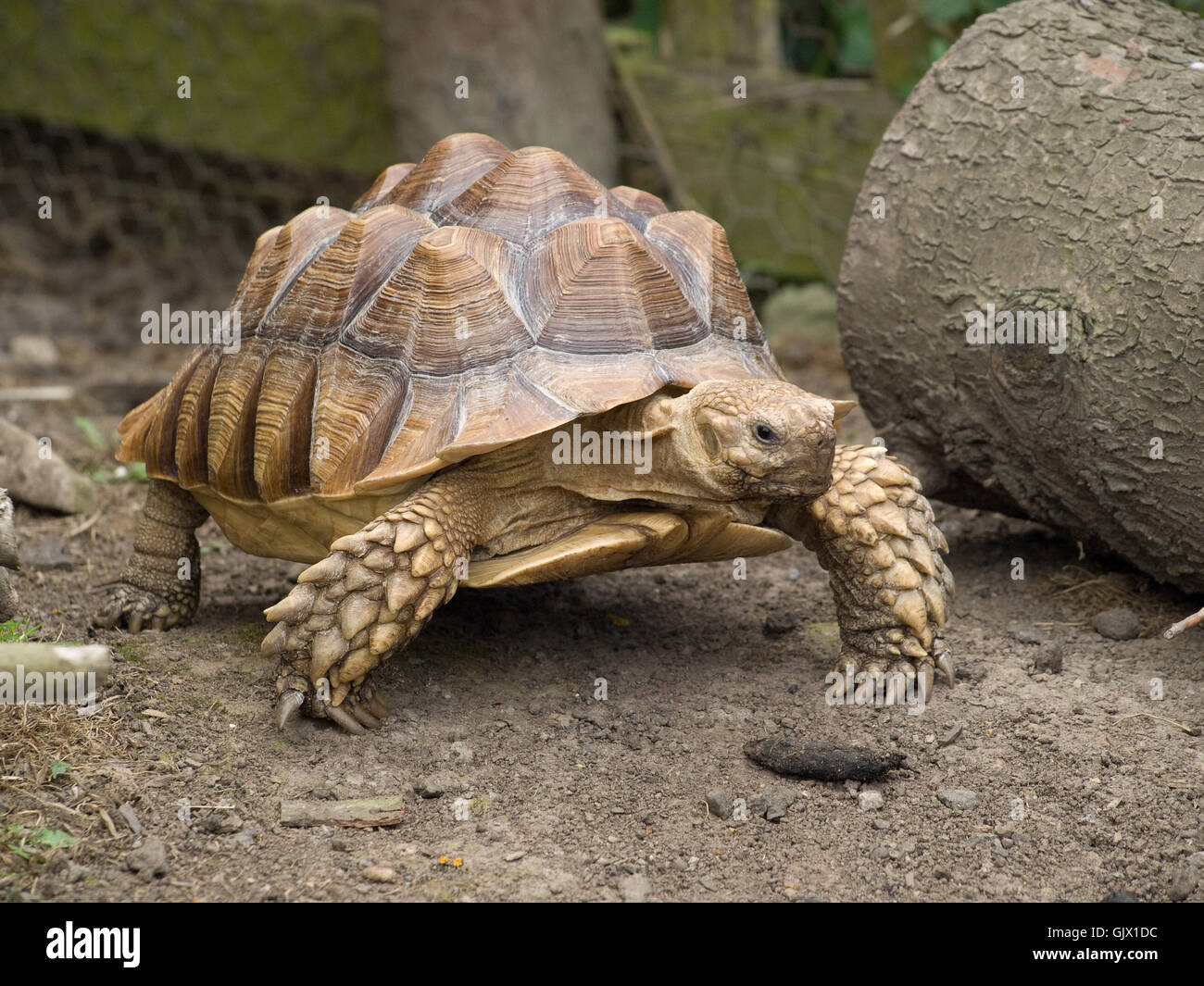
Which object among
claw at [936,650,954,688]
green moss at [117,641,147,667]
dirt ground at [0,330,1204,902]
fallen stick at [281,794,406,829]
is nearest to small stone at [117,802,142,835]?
dirt ground at [0,330,1204,902]

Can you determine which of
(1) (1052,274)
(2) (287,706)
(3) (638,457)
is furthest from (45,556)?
(1) (1052,274)

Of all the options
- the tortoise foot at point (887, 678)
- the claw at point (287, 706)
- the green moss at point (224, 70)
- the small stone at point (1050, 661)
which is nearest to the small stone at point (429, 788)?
the claw at point (287, 706)

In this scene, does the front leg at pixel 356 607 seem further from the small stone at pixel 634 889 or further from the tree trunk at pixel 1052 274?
the tree trunk at pixel 1052 274

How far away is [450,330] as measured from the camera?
119 inches

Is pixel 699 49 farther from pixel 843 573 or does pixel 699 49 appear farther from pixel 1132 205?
pixel 843 573

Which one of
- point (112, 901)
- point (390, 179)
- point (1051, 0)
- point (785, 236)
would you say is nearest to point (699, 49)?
point (785, 236)

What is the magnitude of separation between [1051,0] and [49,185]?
6.32 meters

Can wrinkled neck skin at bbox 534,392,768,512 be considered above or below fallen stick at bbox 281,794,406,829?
above

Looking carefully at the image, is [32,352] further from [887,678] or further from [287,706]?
[887,678]

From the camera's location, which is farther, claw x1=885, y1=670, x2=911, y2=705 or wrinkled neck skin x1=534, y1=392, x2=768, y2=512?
claw x1=885, y1=670, x2=911, y2=705

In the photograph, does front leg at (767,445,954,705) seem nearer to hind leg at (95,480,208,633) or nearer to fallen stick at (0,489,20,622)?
hind leg at (95,480,208,633)

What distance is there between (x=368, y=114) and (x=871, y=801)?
5.86 m

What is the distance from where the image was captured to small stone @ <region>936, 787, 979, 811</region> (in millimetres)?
2654

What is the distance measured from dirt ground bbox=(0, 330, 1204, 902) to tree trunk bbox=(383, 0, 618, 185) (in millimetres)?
3369
